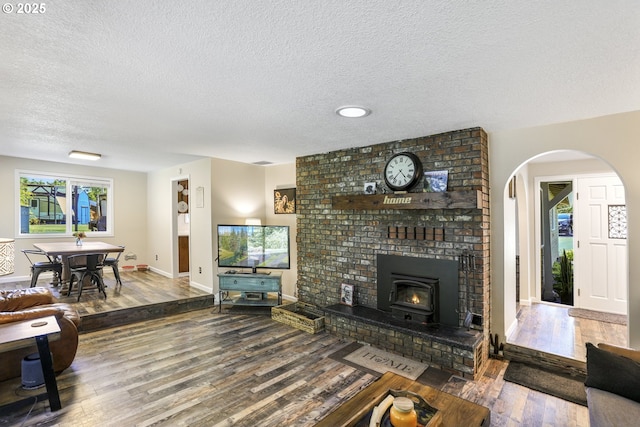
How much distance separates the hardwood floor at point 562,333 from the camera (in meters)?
3.18

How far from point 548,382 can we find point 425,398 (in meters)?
1.71

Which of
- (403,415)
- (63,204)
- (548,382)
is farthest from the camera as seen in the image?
(63,204)

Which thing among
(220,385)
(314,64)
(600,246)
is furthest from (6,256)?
(600,246)

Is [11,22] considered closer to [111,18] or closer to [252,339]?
[111,18]

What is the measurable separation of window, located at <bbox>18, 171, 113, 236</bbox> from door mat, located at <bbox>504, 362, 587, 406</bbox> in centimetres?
738

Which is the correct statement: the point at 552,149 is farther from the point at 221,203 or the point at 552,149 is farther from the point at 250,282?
the point at 221,203

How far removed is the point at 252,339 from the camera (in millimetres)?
3746

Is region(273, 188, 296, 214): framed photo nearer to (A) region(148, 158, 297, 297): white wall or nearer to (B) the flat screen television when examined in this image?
(A) region(148, 158, 297, 297): white wall

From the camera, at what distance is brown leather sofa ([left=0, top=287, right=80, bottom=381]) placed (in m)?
2.65

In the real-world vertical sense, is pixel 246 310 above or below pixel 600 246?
below

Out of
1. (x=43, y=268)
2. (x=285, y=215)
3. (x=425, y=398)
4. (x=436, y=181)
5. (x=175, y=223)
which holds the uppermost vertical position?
(x=436, y=181)

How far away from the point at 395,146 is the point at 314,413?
2.86m

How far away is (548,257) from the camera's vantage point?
543 cm

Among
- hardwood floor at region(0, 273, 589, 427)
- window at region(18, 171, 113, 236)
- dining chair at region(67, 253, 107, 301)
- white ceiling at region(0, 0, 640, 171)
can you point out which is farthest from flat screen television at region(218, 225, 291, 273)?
window at region(18, 171, 113, 236)
